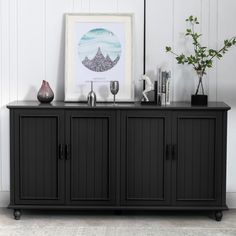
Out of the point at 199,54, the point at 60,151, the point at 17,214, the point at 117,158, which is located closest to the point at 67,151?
the point at 60,151

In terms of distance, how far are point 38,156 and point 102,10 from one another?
3.80 feet

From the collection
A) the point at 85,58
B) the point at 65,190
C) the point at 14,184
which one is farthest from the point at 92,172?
the point at 85,58

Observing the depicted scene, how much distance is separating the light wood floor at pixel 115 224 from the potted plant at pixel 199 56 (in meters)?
0.83

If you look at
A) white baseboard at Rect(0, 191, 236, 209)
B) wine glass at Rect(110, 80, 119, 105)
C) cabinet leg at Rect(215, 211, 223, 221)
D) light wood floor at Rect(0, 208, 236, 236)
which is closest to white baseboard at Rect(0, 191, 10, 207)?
white baseboard at Rect(0, 191, 236, 209)

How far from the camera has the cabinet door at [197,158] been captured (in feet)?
14.5

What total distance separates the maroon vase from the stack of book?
0.76 metres

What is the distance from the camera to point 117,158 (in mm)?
4465

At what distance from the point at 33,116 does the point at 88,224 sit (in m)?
0.82

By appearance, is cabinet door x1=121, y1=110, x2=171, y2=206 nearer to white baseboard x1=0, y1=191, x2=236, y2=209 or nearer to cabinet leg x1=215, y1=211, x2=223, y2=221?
cabinet leg x1=215, y1=211, x2=223, y2=221

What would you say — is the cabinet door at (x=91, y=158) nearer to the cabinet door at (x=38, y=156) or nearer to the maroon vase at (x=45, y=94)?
the cabinet door at (x=38, y=156)

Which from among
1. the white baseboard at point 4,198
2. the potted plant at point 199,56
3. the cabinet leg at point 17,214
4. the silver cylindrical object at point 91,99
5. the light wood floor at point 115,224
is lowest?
the light wood floor at point 115,224

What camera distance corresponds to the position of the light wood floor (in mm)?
4207

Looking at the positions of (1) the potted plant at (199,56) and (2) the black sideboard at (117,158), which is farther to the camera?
(1) the potted plant at (199,56)

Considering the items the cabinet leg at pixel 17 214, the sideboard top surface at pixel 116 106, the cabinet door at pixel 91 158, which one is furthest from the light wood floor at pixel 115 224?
the sideboard top surface at pixel 116 106
